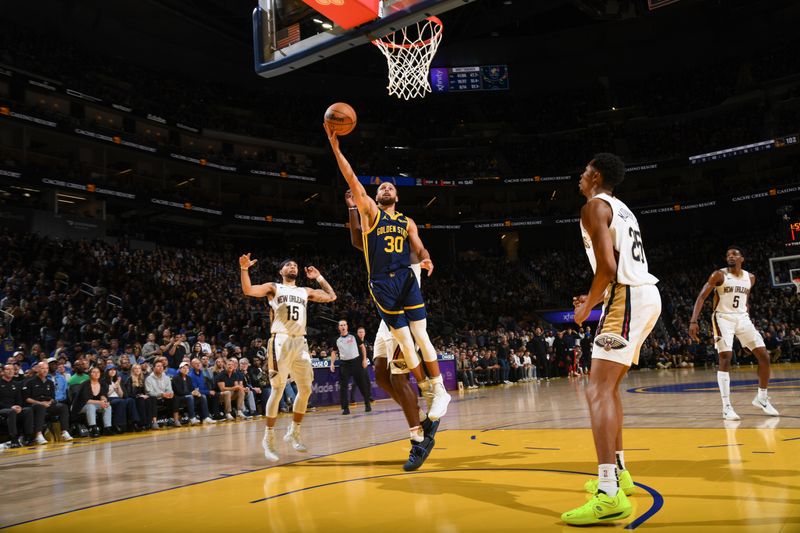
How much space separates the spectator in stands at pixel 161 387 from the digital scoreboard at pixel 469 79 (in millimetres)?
28912

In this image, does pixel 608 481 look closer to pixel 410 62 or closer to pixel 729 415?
pixel 729 415

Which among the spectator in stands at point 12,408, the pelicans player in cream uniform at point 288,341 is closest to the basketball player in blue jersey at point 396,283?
the pelicans player in cream uniform at point 288,341

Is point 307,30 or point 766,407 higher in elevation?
point 307,30

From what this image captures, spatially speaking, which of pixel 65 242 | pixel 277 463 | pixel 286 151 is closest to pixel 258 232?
pixel 286 151

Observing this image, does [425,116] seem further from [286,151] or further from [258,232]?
[258,232]

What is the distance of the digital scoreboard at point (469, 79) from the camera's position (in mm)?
38094

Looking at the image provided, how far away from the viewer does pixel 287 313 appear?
759cm

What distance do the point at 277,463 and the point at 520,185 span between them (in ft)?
119

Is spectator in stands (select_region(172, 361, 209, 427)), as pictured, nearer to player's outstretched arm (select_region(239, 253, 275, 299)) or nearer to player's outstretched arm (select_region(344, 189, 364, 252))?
player's outstretched arm (select_region(239, 253, 275, 299))

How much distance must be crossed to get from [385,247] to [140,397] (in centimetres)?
889

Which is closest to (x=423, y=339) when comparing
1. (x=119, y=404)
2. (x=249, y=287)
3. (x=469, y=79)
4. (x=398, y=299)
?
(x=398, y=299)

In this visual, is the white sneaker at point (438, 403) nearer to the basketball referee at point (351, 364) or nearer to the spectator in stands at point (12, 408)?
the basketball referee at point (351, 364)

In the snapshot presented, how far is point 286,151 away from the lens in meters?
37.6

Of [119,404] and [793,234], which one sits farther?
[793,234]
